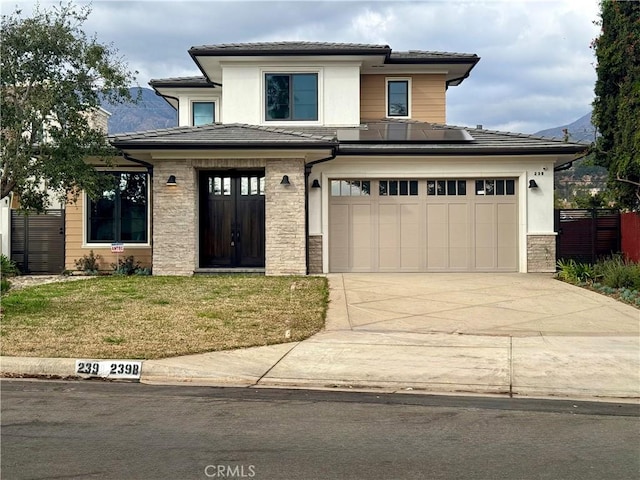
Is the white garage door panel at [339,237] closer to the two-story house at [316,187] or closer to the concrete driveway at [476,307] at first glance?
the two-story house at [316,187]

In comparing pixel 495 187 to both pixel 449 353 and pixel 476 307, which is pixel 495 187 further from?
pixel 449 353

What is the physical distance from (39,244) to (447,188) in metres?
12.3

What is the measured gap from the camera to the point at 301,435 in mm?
5926

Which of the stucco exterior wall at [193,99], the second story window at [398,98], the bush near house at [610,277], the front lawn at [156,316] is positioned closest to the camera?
the front lawn at [156,316]

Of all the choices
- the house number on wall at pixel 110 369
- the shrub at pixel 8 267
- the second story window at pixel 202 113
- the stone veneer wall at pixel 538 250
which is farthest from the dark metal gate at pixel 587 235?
the shrub at pixel 8 267

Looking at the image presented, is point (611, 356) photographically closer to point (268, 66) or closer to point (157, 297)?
point (157, 297)

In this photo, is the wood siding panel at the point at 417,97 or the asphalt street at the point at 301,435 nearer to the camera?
the asphalt street at the point at 301,435

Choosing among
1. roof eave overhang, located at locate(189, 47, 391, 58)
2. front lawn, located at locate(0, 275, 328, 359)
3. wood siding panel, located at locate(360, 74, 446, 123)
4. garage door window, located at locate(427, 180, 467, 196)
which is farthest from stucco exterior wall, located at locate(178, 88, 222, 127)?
front lawn, located at locate(0, 275, 328, 359)

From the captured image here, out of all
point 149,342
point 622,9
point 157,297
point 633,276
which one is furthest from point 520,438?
point 622,9

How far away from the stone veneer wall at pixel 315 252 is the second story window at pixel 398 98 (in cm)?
620

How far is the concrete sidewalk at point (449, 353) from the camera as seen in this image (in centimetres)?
808

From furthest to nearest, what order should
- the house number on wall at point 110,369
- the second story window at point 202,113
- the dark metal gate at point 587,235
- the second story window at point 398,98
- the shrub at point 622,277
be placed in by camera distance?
1. the second story window at point 202,113
2. the second story window at point 398,98
3. the dark metal gate at point 587,235
4. the shrub at point 622,277
5. the house number on wall at point 110,369

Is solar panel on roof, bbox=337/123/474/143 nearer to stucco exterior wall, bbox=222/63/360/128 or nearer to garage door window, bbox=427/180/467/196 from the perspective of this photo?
stucco exterior wall, bbox=222/63/360/128

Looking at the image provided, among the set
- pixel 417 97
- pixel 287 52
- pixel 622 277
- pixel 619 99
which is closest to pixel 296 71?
pixel 287 52
